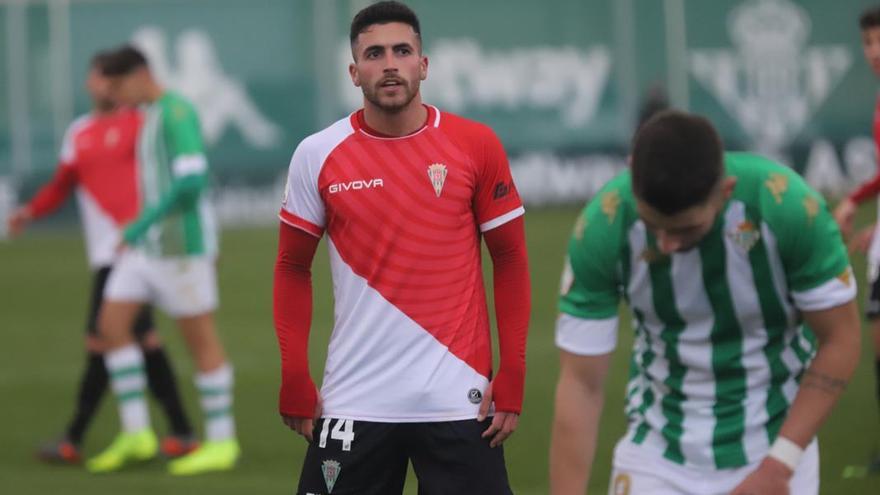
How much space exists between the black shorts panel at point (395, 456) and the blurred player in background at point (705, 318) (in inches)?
21.4

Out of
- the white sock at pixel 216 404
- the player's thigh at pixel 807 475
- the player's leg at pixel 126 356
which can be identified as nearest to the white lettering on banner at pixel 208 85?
the player's leg at pixel 126 356

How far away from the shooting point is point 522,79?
2370 centimetres

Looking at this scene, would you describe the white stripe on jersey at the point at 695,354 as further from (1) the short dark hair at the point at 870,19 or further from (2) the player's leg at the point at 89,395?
(2) the player's leg at the point at 89,395

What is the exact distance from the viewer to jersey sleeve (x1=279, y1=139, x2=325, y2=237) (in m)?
4.54

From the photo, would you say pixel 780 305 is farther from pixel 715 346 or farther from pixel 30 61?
pixel 30 61

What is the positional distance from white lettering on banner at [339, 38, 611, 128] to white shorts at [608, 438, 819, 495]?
19553 millimetres

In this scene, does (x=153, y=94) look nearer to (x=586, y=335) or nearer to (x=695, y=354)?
(x=586, y=335)

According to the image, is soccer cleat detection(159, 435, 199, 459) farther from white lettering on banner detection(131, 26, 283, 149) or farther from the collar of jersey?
white lettering on banner detection(131, 26, 283, 149)

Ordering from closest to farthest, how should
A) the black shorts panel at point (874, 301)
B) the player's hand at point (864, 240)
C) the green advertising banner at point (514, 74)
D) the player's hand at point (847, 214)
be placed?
the player's hand at point (847, 214) → the black shorts panel at point (874, 301) → the player's hand at point (864, 240) → the green advertising banner at point (514, 74)

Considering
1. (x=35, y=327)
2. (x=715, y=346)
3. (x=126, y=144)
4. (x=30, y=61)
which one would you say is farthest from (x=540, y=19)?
(x=715, y=346)

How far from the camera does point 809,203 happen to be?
372cm

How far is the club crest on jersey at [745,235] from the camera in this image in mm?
3789

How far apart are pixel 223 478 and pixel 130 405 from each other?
0.82 m

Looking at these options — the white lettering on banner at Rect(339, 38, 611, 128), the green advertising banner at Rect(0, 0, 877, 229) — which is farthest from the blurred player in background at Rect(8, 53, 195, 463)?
the white lettering on banner at Rect(339, 38, 611, 128)
